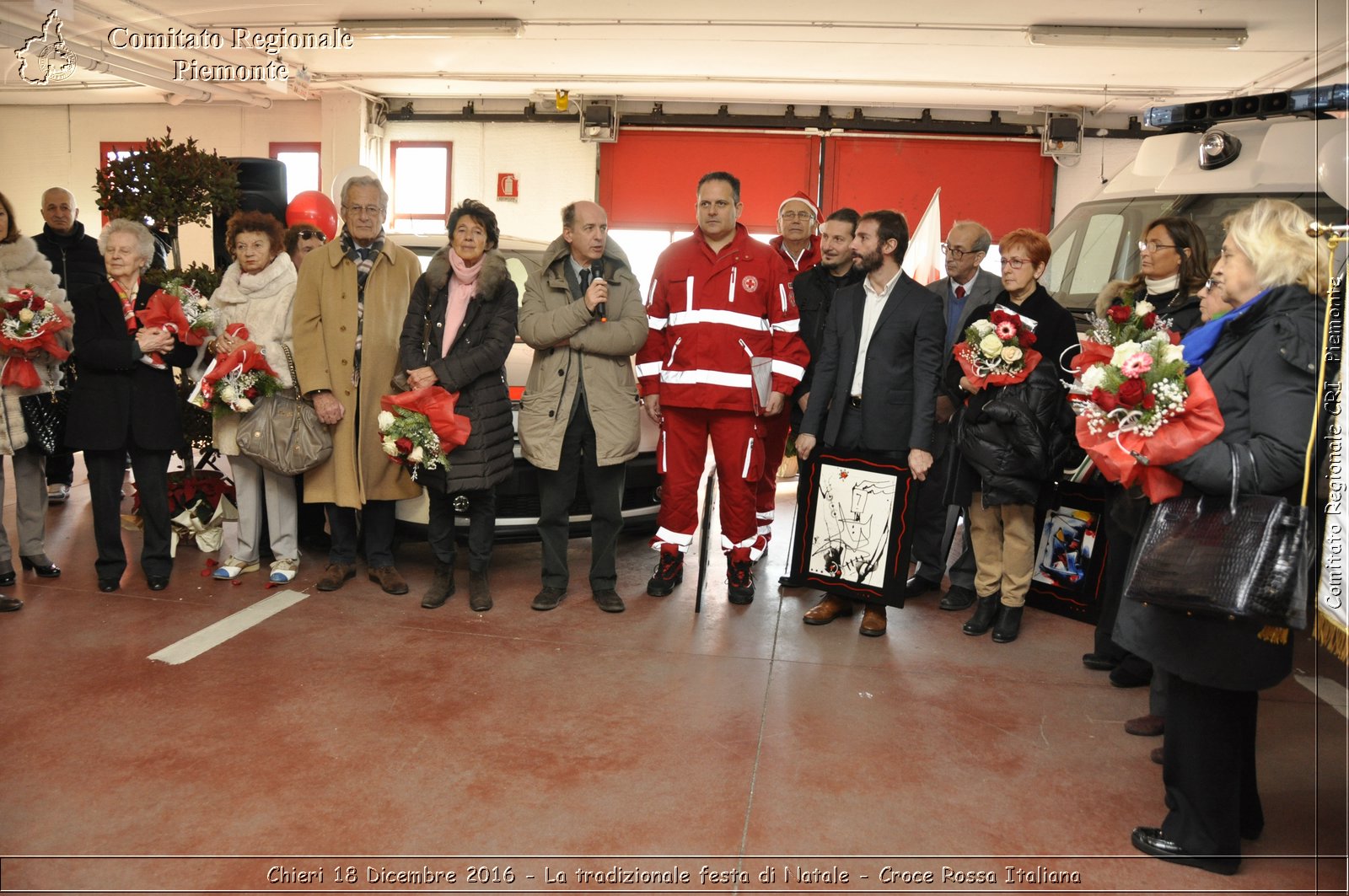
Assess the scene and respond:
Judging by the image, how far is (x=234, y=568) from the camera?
5.36 m

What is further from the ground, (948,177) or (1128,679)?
(948,177)

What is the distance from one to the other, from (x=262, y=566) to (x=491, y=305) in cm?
208

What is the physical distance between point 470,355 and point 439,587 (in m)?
1.19

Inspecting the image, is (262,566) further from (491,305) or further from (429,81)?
(429,81)

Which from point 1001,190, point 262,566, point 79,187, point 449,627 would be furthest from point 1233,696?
point 79,187

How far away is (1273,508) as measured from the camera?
254 cm

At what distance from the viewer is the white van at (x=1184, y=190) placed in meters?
5.66

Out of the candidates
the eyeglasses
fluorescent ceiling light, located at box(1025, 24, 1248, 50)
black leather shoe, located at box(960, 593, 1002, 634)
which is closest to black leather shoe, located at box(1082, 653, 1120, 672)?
black leather shoe, located at box(960, 593, 1002, 634)

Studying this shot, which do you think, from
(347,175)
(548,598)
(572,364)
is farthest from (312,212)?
(548,598)

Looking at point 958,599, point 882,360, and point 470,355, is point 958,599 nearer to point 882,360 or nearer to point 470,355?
point 882,360

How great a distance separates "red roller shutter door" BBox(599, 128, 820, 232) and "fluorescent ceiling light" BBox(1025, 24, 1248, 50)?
15.4 ft

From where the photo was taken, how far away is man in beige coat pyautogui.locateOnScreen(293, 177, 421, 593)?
505 centimetres

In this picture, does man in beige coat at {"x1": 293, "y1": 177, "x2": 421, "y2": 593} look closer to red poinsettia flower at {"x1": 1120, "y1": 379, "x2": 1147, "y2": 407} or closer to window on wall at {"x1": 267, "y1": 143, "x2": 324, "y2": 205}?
red poinsettia flower at {"x1": 1120, "y1": 379, "x2": 1147, "y2": 407}

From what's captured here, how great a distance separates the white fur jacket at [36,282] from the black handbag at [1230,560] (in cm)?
500
